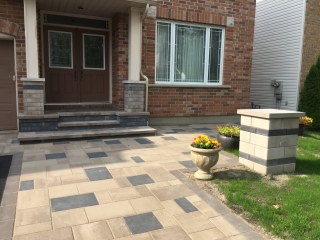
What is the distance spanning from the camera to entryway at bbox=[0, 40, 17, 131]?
6.14m

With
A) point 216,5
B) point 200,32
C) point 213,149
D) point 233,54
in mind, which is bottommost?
point 213,149

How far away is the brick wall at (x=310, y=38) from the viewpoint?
29.3ft

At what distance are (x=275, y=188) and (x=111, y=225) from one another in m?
2.10

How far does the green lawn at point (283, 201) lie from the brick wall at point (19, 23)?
16.0ft

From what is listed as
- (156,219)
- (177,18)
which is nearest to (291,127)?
(156,219)

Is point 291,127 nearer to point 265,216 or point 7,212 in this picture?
point 265,216

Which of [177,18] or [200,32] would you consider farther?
[200,32]

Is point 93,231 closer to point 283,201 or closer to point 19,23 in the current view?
point 283,201

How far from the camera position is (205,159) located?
3.53m

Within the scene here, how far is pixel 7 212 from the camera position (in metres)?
2.70

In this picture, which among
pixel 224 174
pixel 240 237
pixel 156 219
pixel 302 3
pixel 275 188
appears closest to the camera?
pixel 240 237

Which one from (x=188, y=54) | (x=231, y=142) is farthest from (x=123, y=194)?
(x=188, y=54)

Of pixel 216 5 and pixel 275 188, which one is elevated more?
pixel 216 5

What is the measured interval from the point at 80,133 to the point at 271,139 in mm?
3724
